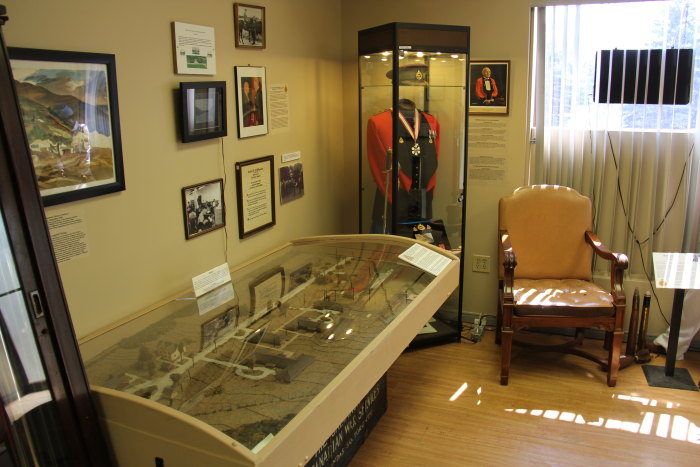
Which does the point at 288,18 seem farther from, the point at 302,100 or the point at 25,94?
the point at 25,94

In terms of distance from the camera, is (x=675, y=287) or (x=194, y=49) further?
(x=675, y=287)

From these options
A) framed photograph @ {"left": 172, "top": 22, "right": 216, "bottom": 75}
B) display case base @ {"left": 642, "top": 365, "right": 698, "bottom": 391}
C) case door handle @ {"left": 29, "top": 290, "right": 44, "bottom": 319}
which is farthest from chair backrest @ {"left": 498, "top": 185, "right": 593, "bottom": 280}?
case door handle @ {"left": 29, "top": 290, "right": 44, "bottom": 319}

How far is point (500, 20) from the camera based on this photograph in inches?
152

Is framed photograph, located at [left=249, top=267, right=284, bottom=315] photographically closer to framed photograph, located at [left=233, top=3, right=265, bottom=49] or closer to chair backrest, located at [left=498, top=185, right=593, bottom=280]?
framed photograph, located at [left=233, top=3, right=265, bottom=49]

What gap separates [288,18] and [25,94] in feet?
5.93

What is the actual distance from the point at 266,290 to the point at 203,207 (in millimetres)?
475

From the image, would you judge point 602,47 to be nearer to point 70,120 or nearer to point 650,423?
point 650,423

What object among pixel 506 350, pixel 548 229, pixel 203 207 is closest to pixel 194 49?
pixel 203 207

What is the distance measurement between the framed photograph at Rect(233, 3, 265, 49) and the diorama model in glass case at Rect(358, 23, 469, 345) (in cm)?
74

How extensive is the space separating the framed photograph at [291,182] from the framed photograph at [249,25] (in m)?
0.68

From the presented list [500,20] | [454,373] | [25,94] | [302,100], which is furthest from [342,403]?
[500,20]

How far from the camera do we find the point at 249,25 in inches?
119

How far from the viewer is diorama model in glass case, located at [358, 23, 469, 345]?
3.56 meters

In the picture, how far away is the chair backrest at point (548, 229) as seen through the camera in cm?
377
